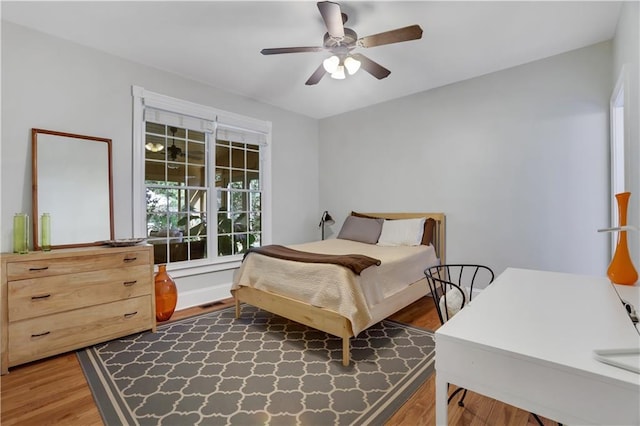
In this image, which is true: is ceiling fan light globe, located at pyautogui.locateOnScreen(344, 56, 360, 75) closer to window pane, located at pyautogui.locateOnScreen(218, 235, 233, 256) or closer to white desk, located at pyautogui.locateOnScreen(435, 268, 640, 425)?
white desk, located at pyautogui.locateOnScreen(435, 268, 640, 425)

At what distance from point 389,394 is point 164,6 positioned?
3.17 meters

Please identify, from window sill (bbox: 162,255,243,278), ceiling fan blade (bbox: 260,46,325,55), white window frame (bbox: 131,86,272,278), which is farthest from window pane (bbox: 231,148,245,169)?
ceiling fan blade (bbox: 260,46,325,55)

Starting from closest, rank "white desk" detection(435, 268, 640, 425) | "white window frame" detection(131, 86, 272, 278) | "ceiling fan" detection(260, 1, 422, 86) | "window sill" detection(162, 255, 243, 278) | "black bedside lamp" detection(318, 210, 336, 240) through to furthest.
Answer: "white desk" detection(435, 268, 640, 425) → "ceiling fan" detection(260, 1, 422, 86) → "white window frame" detection(131, 86, 272, 278) → "window sill" detection(162, 255, 243, 278) → "black bedside lamp" detection(318, 210, 336, 240)

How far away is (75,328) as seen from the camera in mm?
2381

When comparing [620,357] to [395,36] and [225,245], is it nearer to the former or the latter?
[395,36]

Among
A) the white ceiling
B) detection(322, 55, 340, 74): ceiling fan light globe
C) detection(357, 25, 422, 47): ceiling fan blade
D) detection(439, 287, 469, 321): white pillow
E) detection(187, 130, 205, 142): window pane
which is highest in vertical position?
the white ceiling

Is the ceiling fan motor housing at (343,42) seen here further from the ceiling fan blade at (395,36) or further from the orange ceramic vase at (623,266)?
the orange ceramic vase at (623,266)

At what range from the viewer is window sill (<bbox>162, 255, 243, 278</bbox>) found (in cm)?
346

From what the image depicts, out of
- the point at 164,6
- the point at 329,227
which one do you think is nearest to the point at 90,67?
the point at 164,6

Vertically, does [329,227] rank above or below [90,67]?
below

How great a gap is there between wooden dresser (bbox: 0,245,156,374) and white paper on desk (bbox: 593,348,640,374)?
3.06 meters

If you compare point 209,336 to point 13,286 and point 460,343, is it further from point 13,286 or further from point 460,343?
point 460,343

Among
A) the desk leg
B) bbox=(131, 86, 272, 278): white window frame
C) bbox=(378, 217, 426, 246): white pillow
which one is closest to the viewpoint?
the desk leg

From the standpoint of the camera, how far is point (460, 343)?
914 millimetres
